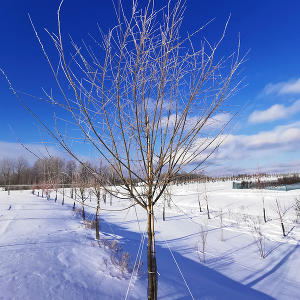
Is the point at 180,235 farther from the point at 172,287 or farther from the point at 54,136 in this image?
the point at 54,136

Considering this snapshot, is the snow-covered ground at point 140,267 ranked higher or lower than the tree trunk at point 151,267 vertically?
lower

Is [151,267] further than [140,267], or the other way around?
[140,267]

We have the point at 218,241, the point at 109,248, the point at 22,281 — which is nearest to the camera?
the point at 22,281

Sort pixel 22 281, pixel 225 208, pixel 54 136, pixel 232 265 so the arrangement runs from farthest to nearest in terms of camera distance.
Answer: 1. pixel 225 208
2. pixel 232 265
3. pixel 22 281
4. pixel 54 136

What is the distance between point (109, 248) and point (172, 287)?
3.72 meters

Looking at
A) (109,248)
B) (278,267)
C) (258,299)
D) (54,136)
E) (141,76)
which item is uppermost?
(141,76)

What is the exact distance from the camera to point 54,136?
1.64 m

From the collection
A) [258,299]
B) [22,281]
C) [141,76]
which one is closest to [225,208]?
[258,299]

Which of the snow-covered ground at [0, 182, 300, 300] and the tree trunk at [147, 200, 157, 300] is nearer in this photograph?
the tree trunk at [147, 200, 157, 300]

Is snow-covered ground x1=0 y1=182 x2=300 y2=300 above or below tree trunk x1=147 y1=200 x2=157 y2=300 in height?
below

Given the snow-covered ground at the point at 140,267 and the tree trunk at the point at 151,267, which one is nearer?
the tree trunk at the point at 151,267

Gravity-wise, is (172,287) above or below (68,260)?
below

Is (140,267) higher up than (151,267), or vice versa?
(151,267)

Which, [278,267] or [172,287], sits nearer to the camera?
[172,287]
